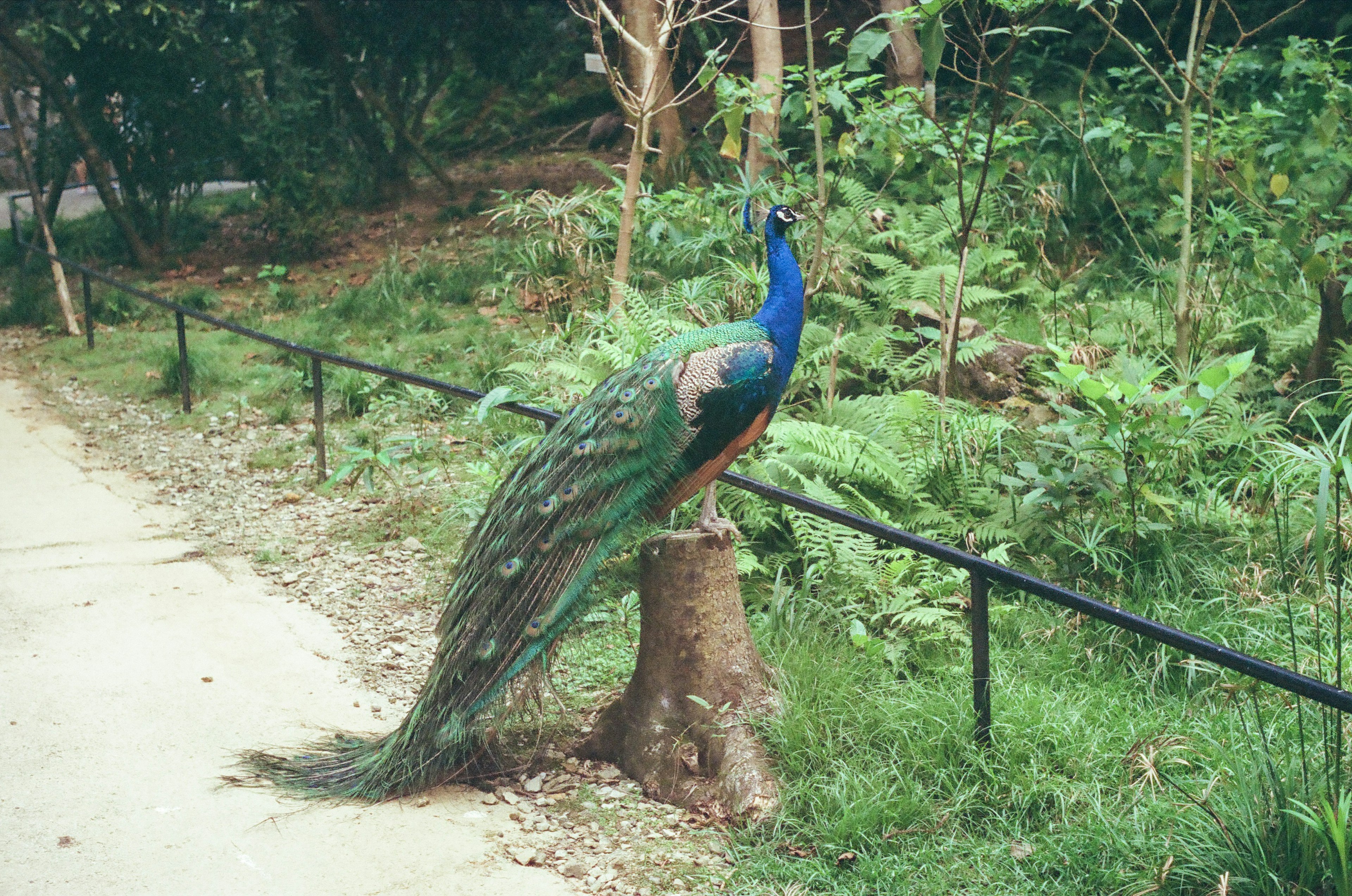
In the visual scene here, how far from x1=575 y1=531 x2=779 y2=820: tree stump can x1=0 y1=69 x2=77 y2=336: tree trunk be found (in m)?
8.55

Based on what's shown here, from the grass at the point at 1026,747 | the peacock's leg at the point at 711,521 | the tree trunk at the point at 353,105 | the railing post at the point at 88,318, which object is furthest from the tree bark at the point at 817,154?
the tree trunk at the point at 353,105

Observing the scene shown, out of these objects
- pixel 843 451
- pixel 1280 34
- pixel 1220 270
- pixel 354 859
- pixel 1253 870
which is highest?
pixel 1280 34

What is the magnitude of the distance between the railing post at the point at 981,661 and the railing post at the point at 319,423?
4.02m

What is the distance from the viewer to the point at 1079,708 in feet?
12.0

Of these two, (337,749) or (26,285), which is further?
(26,285)

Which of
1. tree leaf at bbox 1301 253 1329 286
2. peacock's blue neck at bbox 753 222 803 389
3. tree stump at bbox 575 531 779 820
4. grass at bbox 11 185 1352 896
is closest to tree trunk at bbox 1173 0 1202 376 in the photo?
tree leaf at bbox 1301 253 1329 286

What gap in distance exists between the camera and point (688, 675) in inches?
145

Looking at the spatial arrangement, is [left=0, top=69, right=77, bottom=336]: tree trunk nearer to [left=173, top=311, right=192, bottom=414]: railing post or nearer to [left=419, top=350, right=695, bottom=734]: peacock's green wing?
[left=173, top=311, right=192, bottom=414]: railing post

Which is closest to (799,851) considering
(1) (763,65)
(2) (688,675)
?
(2) (688,675)

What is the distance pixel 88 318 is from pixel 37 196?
2.18 m

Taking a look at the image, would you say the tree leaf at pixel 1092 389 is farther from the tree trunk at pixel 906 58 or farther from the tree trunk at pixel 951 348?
the tree trunk at pixel 906 58

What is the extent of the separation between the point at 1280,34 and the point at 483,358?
301 inches

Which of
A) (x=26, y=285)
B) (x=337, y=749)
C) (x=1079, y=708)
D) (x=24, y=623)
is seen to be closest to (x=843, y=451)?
(x=1079, y=708)

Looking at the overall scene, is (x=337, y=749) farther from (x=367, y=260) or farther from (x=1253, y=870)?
(x=367, y=260)
